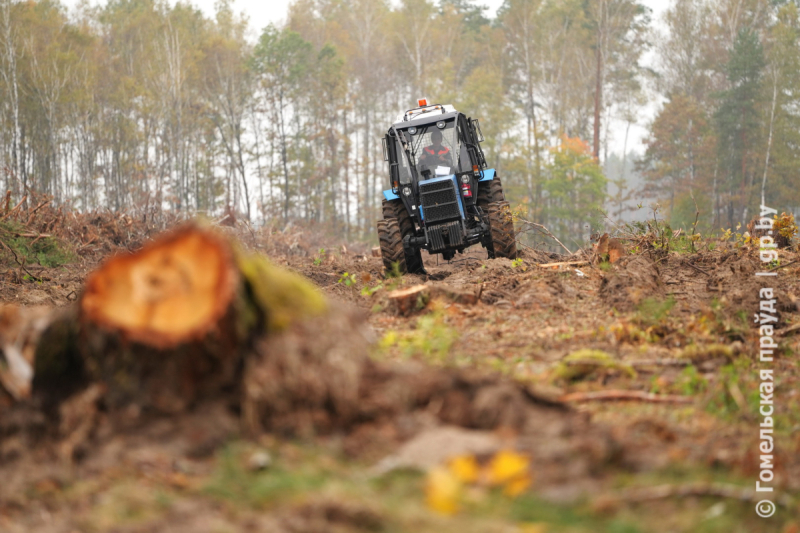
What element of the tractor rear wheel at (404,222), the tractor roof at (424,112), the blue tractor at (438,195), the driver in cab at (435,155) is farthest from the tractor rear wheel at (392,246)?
the tractor roof at (424,112)

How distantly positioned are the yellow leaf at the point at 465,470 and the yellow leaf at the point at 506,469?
0.21ft

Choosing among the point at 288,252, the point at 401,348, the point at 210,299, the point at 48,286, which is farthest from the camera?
the point at 288,252

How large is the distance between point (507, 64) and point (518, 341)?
4626cm

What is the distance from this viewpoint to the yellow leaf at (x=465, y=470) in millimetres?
2713

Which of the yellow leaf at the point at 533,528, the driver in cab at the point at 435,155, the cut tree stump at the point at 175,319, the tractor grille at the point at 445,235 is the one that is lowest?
the yellow leaf at the point at 533,528

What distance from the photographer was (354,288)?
10734 millimetres

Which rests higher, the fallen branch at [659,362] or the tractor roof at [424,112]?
the tractor roof at [424,112]

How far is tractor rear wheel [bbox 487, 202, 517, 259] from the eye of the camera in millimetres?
11469

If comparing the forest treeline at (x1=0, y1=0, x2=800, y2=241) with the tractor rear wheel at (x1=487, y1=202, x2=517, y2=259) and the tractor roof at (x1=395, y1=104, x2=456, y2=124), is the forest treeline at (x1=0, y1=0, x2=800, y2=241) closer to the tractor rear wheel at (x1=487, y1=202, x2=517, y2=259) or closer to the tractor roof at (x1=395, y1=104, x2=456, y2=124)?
the tractor roof at (x1=395, y1=104, x2=456, y2=124)

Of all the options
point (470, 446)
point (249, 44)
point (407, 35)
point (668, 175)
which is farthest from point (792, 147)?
point (470, 446)

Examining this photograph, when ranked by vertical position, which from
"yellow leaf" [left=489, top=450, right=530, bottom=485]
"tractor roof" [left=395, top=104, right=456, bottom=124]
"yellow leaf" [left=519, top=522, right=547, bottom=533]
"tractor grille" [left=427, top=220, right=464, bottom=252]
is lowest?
"yellow leaf" [left=519, top=522, right=547, bottom=533]

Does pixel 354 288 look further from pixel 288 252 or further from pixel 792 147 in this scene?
pixel 792 147

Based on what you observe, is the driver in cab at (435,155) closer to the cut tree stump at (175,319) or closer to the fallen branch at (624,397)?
the fallen branch at (624,397)

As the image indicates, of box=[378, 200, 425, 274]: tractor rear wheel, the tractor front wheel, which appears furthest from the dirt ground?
box=[378, 200, 425, 274]: tractor rear wheel
